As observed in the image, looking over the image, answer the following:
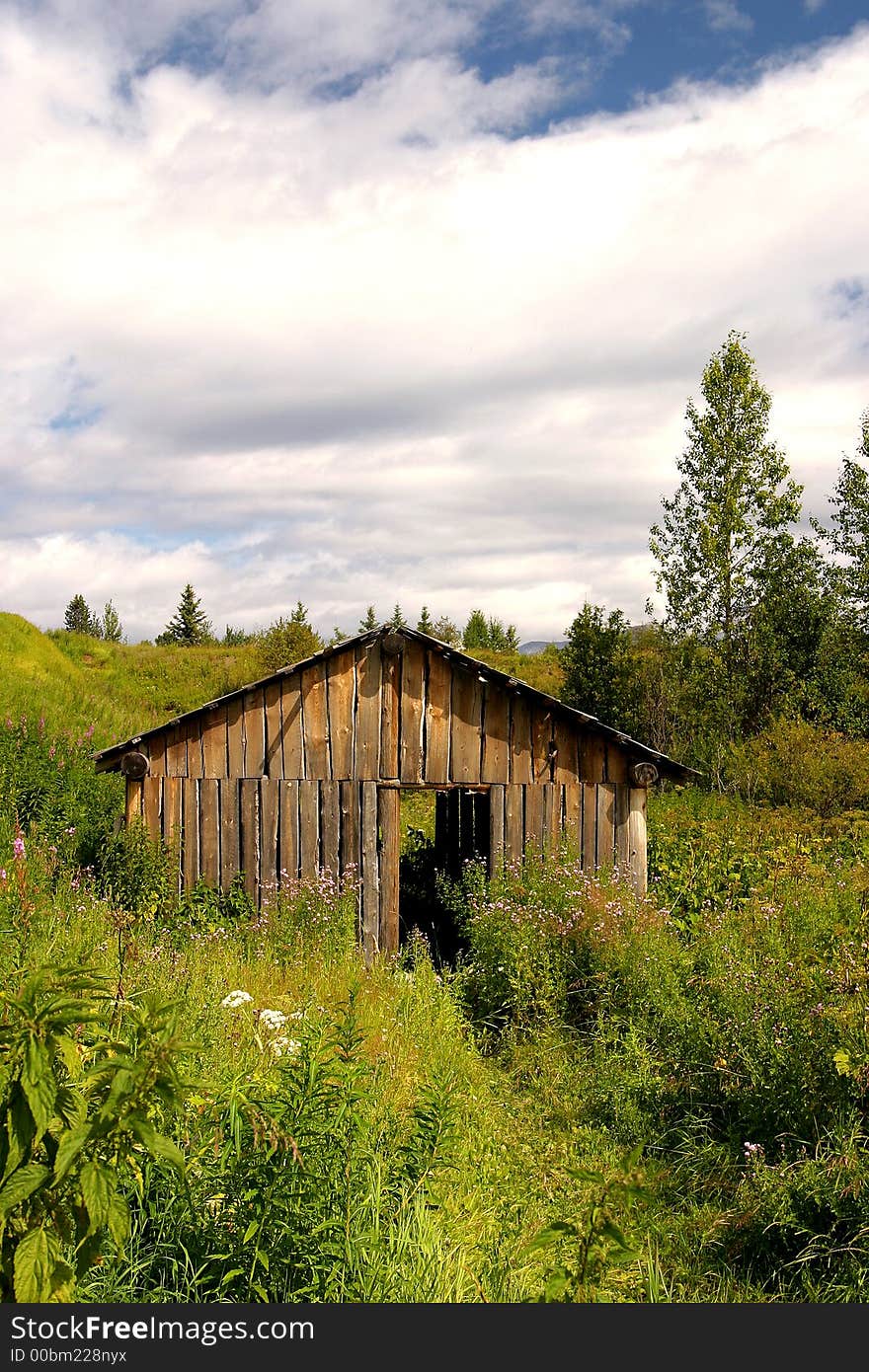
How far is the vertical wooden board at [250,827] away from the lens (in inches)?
443

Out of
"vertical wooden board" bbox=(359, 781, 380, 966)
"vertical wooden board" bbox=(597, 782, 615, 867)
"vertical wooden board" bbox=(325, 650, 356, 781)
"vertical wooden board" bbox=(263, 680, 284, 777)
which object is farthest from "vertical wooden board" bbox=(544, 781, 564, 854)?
"vertical wooden board" bbox=(263, 680, 284, 777)

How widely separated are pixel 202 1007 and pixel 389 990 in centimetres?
318

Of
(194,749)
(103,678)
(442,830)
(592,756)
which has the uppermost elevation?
(103,678)

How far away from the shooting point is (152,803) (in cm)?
1126

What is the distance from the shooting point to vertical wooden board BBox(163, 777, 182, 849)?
Result: 443 inches

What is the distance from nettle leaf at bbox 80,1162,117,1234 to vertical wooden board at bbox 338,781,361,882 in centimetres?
871

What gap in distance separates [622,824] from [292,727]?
4.12 meters

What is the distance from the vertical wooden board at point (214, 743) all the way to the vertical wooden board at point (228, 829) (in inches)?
6.8

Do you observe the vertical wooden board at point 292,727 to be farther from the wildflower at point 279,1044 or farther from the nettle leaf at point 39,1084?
the nettle leaf at point 39,1084

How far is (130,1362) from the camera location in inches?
112

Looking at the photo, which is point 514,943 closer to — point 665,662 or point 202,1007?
point 202,1007

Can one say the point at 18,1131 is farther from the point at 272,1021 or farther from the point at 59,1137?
the point at 272,1021

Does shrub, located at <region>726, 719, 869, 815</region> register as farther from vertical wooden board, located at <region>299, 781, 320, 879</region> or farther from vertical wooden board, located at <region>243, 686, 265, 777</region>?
vertical wooden board, located at <region>243, 686, 265, 777</region>

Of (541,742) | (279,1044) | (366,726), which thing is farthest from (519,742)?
(279,1044)
